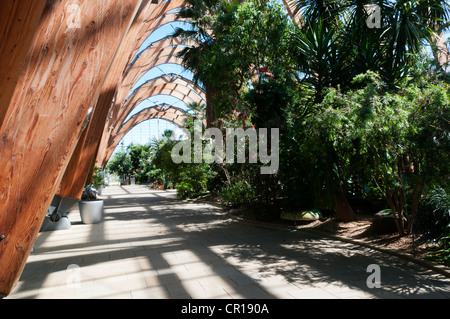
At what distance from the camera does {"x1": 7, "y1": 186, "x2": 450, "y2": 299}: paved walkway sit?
125 inches

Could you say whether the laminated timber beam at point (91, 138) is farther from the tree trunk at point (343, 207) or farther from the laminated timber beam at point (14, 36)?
the tree trunk at point (343, 207)

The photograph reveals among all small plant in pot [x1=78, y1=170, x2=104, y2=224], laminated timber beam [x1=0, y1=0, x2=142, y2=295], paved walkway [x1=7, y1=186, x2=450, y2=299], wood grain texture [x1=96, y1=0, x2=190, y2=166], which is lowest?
paved walkway [x1=7, y1=186, x2=450, y2=299]

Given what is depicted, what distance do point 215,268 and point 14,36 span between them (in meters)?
3.15

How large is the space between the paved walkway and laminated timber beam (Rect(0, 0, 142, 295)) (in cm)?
166

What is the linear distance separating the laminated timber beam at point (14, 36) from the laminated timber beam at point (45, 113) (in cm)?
5

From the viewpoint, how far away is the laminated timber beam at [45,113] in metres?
1.72

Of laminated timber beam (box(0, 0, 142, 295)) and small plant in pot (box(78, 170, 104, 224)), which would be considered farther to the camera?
small plant in pot (box(78, 170, 104, 224))

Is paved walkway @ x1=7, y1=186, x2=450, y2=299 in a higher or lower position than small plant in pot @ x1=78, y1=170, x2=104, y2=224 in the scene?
lower

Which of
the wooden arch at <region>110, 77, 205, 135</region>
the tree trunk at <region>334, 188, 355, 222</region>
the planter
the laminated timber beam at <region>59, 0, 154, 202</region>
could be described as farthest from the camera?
the wooden arch at <region>110, 77, 205, 135</region>

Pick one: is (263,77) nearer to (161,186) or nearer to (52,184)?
(52,184)

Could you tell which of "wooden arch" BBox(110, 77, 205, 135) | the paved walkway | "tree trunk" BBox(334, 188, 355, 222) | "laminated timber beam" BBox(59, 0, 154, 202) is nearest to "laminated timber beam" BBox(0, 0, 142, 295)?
the paved walkway

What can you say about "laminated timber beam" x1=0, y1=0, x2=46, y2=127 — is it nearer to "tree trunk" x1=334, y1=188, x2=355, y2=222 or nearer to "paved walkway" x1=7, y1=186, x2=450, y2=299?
"paved walkway" x1=7, y1=186, x2=450, y2=299

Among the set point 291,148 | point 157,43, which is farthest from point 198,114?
point 291,148
